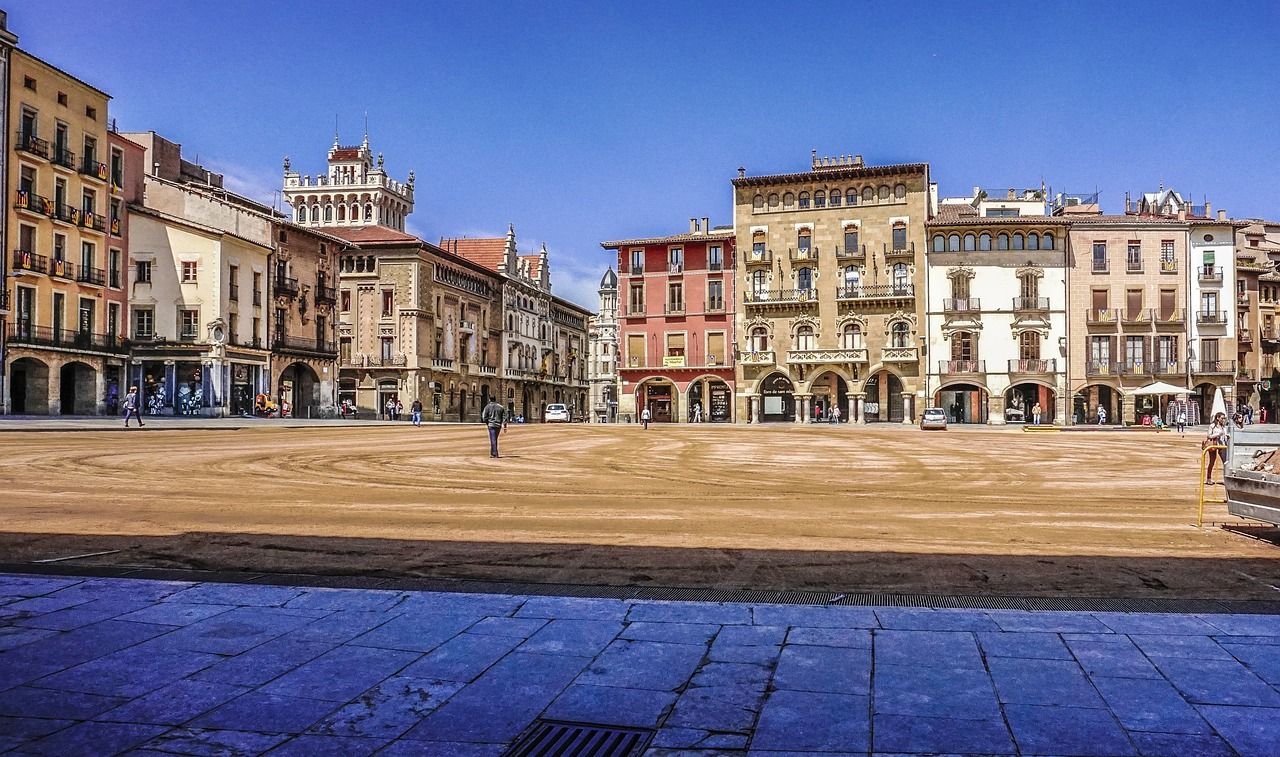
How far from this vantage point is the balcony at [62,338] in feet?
138

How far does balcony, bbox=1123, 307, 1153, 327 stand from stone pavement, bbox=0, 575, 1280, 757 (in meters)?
62.3

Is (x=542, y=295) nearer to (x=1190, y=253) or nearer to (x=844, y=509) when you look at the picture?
(x=1190, y=253)

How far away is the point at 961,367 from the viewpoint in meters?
60.2

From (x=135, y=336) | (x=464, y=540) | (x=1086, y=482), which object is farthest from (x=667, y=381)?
(x=464, y=540)

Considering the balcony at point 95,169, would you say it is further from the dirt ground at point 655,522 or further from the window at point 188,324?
the dirt ground at point 655,522

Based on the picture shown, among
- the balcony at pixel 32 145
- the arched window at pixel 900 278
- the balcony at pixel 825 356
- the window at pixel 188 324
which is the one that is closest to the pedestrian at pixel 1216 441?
the balcony at pixel 825 356

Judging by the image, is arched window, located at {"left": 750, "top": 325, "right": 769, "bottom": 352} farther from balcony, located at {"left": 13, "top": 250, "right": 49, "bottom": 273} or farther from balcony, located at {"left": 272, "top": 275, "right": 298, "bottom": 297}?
balcony, located at {"left": 13, "top": 250, "right": 49, "bottom": 273}

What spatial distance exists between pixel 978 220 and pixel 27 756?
6274 centimetres

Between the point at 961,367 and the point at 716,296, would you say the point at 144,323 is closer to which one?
the point at 716,296

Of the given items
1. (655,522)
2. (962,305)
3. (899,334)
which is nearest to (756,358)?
(899,334)

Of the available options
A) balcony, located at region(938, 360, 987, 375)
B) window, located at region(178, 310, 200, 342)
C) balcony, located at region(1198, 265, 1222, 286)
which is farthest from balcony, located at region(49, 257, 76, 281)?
balcony, located at region(1198, 265, 1222, 286)

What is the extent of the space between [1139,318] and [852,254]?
64.8 ft

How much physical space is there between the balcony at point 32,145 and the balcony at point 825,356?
148 feet

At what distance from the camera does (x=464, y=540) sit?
29.9 ft
